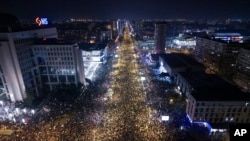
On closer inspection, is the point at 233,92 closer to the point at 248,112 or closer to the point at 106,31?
the point at 248,112

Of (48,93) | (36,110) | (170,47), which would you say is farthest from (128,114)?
(170,47)

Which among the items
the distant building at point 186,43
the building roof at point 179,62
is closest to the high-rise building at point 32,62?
the building roof at point 179,62

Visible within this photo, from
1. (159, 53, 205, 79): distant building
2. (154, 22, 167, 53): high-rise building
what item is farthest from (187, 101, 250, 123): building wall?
(154, 22, 167, 53): high-rise building

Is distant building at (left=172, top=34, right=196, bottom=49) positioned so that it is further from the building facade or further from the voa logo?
the voa logo

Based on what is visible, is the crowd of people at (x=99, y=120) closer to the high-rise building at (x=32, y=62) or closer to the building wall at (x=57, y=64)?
the building wall at (x=57, y=64)

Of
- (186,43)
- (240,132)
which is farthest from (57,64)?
(186,43)

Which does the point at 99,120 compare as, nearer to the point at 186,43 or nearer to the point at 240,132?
the point at 240,132

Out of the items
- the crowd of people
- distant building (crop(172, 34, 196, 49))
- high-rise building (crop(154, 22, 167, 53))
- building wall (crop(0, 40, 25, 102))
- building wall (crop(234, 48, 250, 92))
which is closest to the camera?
the crowd of people
